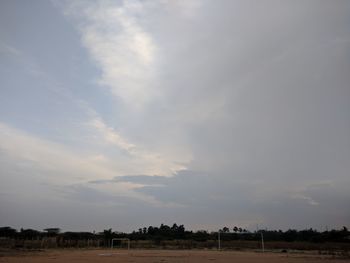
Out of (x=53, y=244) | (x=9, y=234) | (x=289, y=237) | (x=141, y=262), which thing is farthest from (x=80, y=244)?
(x=289, y=237)

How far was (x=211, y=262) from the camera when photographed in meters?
25.3

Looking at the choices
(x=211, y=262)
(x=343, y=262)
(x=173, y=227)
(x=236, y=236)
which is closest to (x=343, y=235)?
(x=236, y=236)

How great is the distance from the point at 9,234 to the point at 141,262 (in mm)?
69227

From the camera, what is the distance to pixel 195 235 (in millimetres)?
91562

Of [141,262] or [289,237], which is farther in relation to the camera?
[289,237]

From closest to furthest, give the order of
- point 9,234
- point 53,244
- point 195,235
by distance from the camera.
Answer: point 53,244
point 9,234
point 195,235

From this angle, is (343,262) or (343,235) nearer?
(343,262)

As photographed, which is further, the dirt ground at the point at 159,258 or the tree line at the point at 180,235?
the tree line at the point at 180,235

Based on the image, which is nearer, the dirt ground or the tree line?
the dirt ground

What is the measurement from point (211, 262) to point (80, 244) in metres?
40.1

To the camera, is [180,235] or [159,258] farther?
[180,235]

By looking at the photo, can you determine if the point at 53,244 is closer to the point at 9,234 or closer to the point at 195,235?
the point at 9,234

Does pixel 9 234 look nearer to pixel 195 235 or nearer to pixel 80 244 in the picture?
pixel 80 244

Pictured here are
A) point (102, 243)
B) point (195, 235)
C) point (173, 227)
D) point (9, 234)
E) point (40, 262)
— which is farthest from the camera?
point (173, 227)
